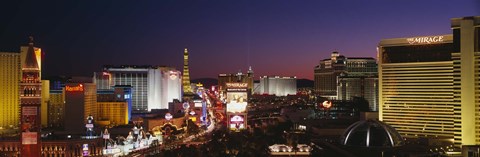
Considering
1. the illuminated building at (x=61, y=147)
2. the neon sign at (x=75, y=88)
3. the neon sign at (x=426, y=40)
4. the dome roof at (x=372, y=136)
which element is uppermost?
the neon sign at (x=426, y=40)

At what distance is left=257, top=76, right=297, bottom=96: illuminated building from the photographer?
184 meters

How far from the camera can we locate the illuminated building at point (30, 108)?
42438mm

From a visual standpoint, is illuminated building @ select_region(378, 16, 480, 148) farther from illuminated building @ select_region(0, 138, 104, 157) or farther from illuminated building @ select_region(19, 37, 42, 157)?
illuminated building @ select_region(19, 37, 42, 157)

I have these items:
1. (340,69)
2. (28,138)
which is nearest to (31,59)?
(28,138)

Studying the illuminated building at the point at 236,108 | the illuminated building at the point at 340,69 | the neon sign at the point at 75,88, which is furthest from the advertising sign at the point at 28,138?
the illuminated building at the point at 340,69

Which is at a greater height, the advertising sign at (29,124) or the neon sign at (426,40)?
the neon sign at (426,40)

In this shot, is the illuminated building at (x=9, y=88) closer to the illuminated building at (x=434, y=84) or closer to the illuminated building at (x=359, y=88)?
the illuminated building at (x=434, y=84)

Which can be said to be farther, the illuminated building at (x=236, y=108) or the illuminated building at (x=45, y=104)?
the illuminated building at (x=45, y=104)

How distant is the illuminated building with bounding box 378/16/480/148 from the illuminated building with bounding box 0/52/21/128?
4486 centimetres

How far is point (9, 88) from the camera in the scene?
241 ft

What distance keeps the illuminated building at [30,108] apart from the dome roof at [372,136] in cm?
2230

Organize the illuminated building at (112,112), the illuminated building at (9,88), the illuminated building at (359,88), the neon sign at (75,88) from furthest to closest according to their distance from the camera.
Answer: the illuminated building at (359,88)
the illuminated building at (112,112)
the illuminated building at (9,88)
the neon sign at (75,88)

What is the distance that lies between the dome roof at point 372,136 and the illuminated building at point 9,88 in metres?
48.6

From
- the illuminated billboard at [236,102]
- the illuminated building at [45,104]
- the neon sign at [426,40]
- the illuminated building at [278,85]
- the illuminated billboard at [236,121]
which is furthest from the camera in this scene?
the illuminated building at [278,85]
